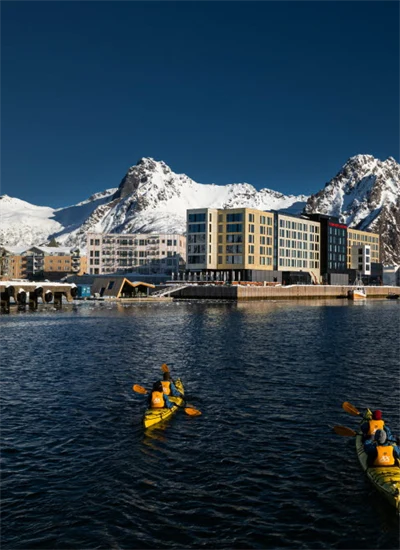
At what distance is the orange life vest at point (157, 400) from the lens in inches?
1195

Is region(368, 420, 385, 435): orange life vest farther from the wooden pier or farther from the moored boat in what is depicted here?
the moored boat

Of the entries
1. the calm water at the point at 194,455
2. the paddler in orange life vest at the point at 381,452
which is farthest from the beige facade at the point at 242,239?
the paddler in orange life vest at the point at 381,452

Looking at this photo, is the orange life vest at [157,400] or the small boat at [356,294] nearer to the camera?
the orange life vest at [157,400]

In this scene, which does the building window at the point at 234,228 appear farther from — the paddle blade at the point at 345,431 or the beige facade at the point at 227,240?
the paddle blade at the point at 345,431

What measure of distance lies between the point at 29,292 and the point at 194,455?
102666 mm

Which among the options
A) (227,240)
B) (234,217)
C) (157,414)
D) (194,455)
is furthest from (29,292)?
(194,455)

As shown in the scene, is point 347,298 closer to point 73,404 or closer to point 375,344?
point 375,344

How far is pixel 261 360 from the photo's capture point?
167ft

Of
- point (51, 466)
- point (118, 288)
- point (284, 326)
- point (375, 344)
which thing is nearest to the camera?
point (51, 466)

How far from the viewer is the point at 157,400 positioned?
30.4 m

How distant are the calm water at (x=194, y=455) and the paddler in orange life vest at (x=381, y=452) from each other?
1093 mm

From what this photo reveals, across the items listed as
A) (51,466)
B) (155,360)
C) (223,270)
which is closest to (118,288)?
(223,270)

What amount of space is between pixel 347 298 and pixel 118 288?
286 feet

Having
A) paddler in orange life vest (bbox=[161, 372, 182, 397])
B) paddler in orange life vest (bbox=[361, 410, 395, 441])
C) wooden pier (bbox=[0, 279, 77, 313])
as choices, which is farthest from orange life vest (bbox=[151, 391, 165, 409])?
wooden pier (bbox=[0, 279, 77, 313])
